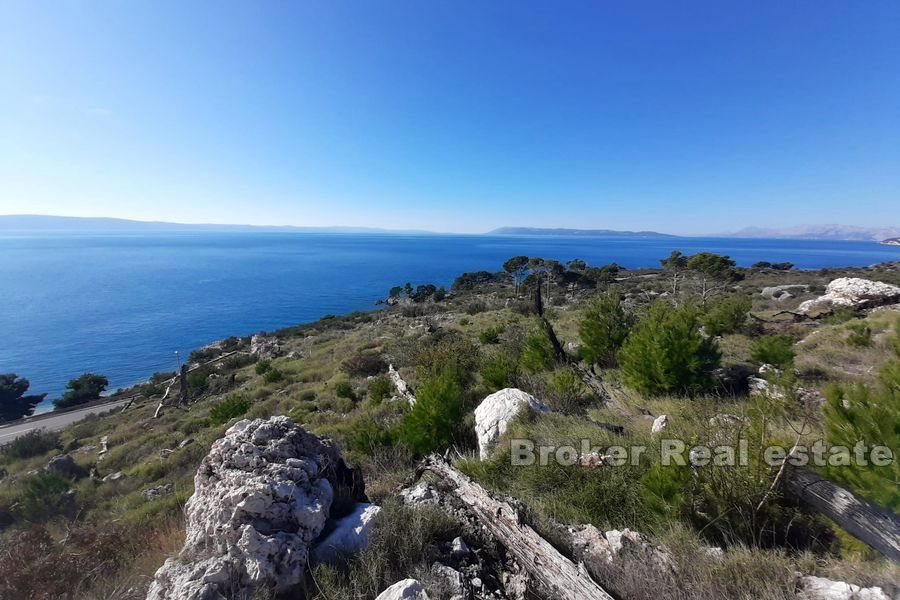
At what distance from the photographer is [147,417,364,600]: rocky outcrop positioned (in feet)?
8.00

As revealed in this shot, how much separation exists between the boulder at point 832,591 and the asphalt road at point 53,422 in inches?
1088

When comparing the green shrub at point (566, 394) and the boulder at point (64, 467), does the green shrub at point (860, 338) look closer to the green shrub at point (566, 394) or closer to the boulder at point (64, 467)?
the green shrub at point (566, 394)

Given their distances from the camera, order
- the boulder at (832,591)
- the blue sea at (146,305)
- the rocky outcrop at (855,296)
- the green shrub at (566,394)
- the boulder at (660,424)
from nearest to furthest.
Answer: the boulder at (832,591) < the boulder at (660,424) < the green shrub at (566,394) < the rocky outcrop at (855,296) < the blue sea at (146,305)

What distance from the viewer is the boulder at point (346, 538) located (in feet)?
9.16

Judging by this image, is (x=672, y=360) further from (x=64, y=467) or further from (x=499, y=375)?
(x=64, y=467)

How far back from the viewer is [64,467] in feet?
33.3

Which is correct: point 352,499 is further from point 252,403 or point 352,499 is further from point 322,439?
point 252,403

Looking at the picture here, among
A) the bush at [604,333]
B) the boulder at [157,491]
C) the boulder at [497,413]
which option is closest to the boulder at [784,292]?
the bush at [604,333]

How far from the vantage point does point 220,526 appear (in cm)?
274

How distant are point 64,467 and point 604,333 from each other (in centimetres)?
1530

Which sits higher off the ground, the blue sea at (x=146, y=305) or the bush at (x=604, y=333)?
the bush at (x=604, y=333)

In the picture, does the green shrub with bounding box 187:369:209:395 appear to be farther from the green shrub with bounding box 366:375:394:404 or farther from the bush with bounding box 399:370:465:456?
the bush with bounding box 399:370:465:456

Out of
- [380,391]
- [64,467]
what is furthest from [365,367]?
[64,467]

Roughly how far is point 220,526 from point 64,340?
180 ft
